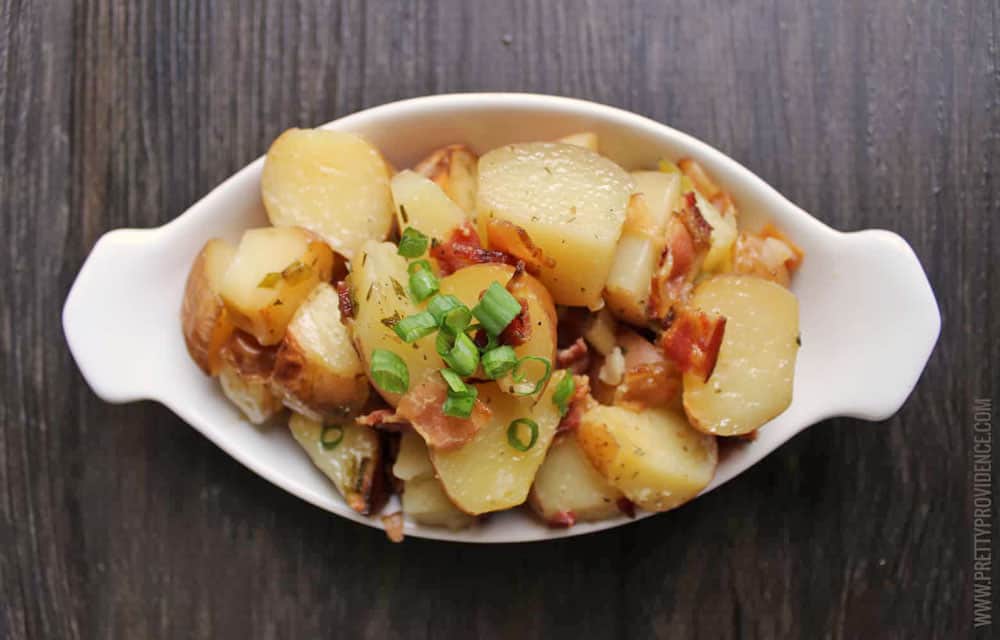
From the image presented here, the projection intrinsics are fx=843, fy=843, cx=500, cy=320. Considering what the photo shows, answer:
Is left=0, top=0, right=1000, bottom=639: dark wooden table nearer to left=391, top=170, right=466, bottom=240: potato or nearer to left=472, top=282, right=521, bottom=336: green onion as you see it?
left=391, top=170, right=466, bottom=240: potato

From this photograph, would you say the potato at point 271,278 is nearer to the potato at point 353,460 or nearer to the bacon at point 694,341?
the potato at point 353,460

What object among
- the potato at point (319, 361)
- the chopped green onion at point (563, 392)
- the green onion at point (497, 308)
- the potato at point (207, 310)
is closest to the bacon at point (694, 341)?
A: the chopped green onion at point (563, 392)

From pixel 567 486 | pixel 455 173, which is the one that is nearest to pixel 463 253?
pixel 455 173

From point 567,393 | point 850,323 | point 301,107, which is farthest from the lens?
point 301,107

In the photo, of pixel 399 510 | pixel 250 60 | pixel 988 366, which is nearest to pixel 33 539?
pixel 399 510

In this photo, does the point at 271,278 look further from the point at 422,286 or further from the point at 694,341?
the point at 694,341

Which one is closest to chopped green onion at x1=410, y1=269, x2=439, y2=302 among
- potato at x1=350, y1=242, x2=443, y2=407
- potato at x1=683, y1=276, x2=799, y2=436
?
potato at x1=350, y1=242, x2=443, y2=407

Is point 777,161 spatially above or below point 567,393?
above

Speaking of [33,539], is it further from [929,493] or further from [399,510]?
[929,493]
